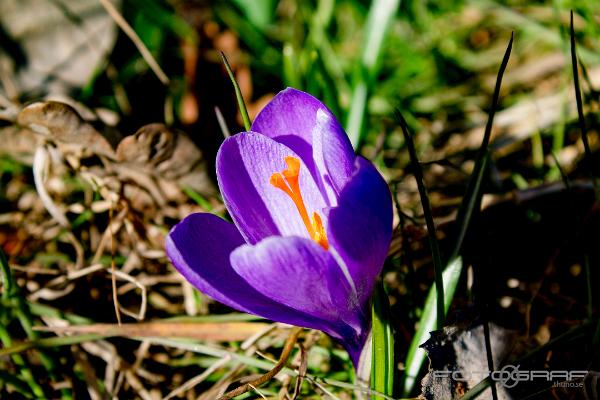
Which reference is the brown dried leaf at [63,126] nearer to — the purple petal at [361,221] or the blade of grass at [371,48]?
the blade of grass at [371,48]

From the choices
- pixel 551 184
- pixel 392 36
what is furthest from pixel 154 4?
pixel 551 184

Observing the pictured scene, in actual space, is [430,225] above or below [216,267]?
above

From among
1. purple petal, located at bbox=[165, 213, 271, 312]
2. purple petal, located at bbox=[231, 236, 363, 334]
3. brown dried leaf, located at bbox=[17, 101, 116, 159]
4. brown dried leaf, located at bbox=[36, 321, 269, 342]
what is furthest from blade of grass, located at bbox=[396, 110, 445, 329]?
brown dried leaf, located at bbox=[17, 101, 116, 159]

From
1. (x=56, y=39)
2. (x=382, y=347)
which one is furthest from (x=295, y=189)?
(x=56, y=39)

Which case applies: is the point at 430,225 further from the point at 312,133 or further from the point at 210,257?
the point at 210,257

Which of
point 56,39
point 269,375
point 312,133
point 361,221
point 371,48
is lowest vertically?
point 269,375

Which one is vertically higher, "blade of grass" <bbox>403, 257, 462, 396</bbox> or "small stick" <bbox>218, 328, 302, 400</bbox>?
"blade of grass" <bbox>403, 257, 462, 396</bbox>

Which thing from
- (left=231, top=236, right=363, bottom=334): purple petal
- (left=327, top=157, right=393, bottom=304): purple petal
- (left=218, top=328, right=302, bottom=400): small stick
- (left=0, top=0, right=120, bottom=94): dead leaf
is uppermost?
(left=0, top=0, right=120, bottom=94): dead leaf

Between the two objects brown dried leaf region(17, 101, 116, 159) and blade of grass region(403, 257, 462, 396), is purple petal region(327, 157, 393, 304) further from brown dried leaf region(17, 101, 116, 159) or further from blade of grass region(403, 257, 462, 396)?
brown dried leaf region(17, 101, 116, 159)
